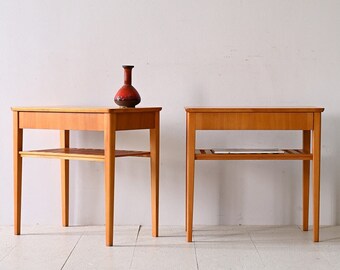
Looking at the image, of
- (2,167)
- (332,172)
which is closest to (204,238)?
(332,172)

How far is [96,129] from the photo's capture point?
3.55m

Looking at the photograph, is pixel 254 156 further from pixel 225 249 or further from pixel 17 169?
pixel 17 169

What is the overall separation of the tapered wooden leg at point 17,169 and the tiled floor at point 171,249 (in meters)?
0.09

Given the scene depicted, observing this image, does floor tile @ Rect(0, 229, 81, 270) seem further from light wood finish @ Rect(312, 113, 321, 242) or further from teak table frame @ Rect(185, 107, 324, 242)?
light wood finish @ Rect(312, 113, 321, 242)

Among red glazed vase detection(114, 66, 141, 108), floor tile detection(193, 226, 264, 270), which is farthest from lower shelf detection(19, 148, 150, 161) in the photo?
floor tile detection(193, 226, 264, 270)

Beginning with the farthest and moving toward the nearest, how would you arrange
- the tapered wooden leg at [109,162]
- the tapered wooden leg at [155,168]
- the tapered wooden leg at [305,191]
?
the tapered wooden leg at [305,191], the tapered wooden leg at [155,168], the tapered wooden leg at [109,162]

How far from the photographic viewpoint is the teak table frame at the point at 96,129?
11.6 feet

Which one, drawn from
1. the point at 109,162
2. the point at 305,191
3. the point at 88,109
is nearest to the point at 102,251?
the point at 109,162

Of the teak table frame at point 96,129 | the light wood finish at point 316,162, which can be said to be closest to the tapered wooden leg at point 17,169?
the teak table frame at point 96,129

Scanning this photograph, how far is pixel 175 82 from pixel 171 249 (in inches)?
42.6

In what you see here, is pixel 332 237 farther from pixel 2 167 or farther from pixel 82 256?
pixel 2 167

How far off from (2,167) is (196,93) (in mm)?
1255

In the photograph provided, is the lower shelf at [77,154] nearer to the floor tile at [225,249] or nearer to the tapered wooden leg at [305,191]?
the floor tile at [225,249]

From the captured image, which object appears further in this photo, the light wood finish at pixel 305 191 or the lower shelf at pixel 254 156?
the light wood finish at pixel 305 191
